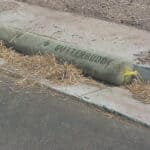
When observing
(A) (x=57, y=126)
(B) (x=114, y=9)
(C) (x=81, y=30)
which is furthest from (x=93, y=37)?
(A) (x=57, y=126)

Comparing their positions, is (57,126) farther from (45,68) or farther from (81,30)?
(81,30)

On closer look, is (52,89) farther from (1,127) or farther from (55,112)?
(1,127)

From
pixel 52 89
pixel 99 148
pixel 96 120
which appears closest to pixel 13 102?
pixel 52 89

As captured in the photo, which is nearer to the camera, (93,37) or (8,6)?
(93,37)

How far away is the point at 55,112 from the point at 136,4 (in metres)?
3.63

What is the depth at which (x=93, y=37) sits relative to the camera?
8828mm

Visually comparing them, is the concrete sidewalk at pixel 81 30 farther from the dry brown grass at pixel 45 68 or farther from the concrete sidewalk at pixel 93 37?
the dry brown grass at pixel 45 68

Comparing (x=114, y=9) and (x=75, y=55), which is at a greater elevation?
(x=114, y=9)

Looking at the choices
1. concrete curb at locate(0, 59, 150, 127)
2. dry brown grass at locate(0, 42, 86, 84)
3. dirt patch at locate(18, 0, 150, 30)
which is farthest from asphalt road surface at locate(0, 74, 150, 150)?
dirt patch at locate(18, 0, 150, 30)

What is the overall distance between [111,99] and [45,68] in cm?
119

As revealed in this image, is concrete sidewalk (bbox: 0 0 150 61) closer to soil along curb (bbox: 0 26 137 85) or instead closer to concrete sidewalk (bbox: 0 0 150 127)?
concrete sidewalk (bbox: 0 0 150 127)

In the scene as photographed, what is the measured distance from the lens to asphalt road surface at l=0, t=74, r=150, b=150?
233 inches

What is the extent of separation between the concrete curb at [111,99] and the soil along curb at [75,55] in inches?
6.7

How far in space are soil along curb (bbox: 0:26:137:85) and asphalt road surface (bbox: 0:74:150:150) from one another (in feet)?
1.84
